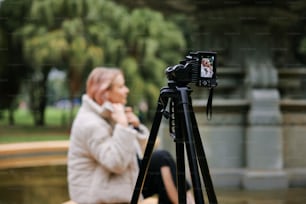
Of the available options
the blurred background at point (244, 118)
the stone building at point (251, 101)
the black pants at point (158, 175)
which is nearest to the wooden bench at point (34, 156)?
the blurred background at point (244, 118)

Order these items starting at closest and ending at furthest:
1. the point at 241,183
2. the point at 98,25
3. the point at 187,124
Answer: the point at 187,124 < the point at 241,183 < the point at 98,25

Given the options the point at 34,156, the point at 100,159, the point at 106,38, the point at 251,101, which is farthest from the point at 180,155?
the point at 106,38

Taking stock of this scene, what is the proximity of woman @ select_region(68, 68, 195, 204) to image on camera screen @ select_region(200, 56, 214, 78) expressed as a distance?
0.38 m

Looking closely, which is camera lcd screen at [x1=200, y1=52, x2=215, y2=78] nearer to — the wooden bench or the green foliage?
the wooden bench

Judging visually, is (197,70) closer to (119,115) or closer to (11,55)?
(119,115)

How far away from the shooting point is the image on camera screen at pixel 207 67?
2.35 feet

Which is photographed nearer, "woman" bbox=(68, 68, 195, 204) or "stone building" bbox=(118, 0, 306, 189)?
"woman" bbox=(68, 68, 195, 204)

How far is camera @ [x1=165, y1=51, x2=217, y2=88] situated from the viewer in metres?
0.71

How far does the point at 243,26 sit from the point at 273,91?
0.73 ft

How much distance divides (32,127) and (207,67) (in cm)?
415

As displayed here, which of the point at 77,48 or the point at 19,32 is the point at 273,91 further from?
the point at 19,32

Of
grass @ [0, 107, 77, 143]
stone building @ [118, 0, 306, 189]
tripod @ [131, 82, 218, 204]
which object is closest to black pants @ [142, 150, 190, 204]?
tripod @ [131, 82, 218, 204]

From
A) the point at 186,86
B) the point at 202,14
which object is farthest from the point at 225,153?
the point at 186,86

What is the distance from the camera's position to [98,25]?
5270 millimetres
